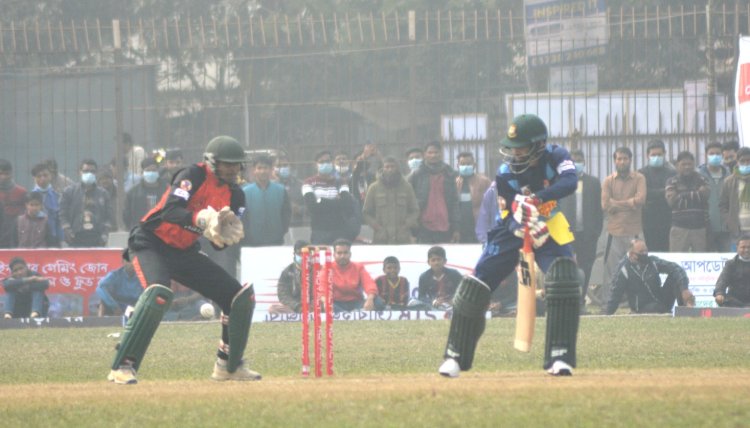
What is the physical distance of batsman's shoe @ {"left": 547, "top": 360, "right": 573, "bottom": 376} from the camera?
35.6ft

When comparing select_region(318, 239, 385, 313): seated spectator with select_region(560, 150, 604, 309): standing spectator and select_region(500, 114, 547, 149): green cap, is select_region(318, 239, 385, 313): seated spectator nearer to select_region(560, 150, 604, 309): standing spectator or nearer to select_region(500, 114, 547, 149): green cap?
select_region(560, 150, 604, 309): standing spectator

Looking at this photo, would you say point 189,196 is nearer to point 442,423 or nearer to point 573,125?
point 442,423

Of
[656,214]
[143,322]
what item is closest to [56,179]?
[656,214]

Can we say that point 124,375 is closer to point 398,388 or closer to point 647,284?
point 398,388

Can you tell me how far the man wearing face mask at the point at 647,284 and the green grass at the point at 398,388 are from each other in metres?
3.97

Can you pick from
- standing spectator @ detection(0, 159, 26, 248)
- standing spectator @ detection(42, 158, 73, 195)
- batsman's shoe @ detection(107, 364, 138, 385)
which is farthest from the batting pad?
standing spectator @ detection(42, 158, 73, 195)

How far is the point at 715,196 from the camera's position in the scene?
2173 centimetres

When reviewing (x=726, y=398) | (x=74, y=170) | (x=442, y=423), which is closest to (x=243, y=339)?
(x=442, y=423)

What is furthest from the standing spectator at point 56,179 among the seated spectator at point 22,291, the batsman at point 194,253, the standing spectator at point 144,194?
the batsman at point 194,253

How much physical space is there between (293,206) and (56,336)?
18.6 ft

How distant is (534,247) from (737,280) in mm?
10167

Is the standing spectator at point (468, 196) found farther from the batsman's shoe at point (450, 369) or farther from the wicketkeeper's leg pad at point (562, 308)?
the wicketkeeper's leg pad at point (562, 308)

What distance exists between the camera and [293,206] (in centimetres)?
2303

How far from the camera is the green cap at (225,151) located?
11266 millimetres
